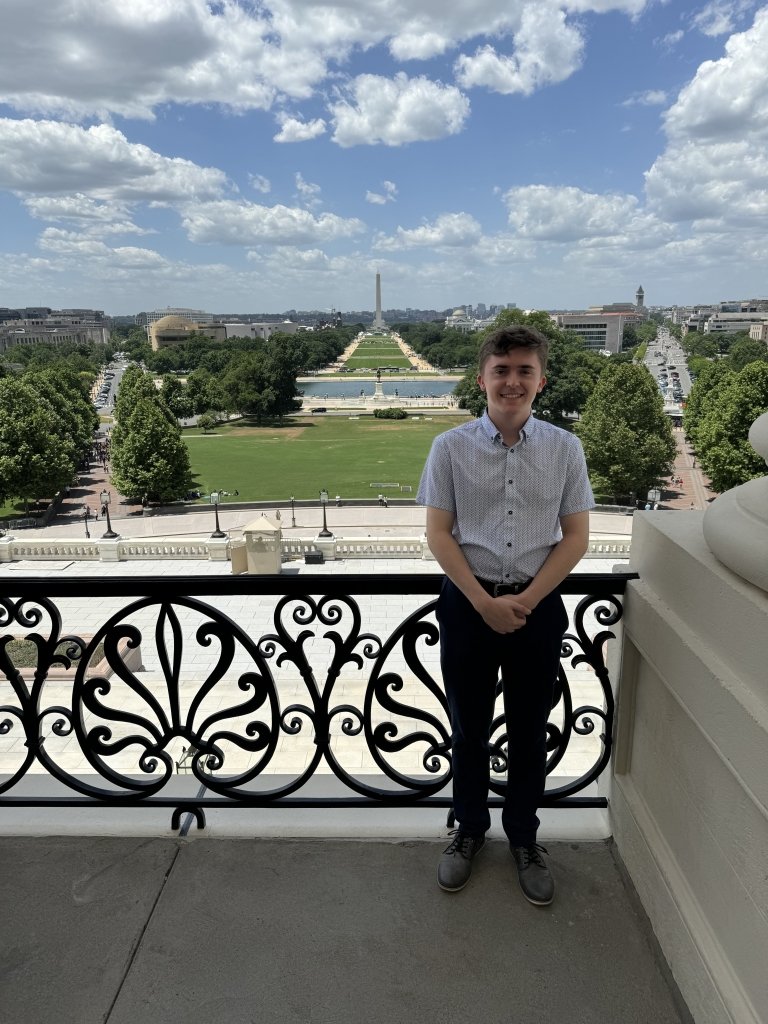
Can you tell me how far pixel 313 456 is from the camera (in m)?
45.7

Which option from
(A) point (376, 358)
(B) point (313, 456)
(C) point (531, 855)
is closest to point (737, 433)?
(B) point (313, 456)

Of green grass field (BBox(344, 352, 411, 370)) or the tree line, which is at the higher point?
green grass field (BBox(344, 352, 411, 370))

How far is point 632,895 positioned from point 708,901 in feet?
1.57

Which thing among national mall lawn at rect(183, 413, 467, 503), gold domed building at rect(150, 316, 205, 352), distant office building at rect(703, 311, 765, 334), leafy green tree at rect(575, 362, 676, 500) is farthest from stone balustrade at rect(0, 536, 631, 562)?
distant office building at rect(703, 311, 765, 334)

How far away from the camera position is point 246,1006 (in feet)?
6.49

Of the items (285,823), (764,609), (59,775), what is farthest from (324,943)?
(764,609)

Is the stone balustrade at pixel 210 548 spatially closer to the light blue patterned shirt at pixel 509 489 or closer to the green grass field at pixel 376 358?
the light blue patterned shirt at pixel 509 489

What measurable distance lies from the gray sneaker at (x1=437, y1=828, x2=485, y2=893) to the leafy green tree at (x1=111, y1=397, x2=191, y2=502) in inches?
1243

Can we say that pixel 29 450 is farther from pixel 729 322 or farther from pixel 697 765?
pixel 729 322

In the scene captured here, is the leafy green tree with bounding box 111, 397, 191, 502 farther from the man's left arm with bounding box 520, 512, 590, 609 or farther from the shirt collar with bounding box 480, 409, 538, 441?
the man's left arm with bounding box 520, 512, 590, 609

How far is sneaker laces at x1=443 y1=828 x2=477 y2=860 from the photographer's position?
2447mm

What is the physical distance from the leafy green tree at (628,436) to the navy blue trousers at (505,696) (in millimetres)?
29729

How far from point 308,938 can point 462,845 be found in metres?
0.61

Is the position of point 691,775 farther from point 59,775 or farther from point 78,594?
point 59,775
